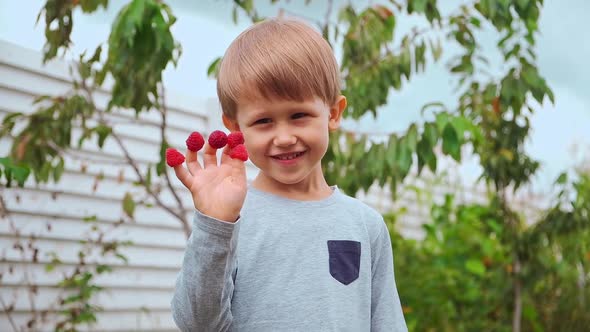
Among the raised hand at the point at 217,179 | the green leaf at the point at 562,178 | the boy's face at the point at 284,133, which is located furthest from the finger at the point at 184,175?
the green leaf at the point at 562,178

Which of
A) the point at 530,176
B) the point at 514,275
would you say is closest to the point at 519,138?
the point at 530,176

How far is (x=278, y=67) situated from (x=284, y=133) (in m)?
0.11

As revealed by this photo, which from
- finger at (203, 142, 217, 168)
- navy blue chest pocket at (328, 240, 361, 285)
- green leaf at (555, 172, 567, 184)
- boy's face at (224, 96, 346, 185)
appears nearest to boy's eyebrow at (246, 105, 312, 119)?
boy's face at (224, 96, 346, 185)

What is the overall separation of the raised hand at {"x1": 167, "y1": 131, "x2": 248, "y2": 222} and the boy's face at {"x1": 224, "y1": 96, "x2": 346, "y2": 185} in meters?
0.13

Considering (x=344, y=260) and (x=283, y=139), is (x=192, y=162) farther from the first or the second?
(x=344, y=260)

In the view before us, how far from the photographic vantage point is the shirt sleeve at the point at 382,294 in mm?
1384

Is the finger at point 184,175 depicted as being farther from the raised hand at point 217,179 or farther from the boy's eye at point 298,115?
the boy's eye at point 298,115

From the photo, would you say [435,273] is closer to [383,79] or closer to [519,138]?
[519,138]

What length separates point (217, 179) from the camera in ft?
3.51

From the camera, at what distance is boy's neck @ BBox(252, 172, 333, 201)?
1.32 meters

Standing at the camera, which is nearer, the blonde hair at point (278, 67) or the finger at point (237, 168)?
the finger at point (237, 168)

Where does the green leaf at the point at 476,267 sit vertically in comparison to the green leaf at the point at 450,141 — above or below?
below

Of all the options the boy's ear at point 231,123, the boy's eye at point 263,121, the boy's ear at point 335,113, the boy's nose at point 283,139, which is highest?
the boy's ear at point 335,113

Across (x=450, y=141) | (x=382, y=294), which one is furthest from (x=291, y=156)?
(x=450, y=141)
